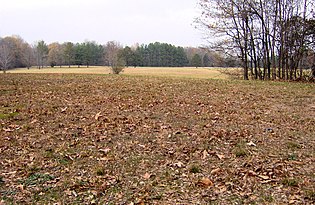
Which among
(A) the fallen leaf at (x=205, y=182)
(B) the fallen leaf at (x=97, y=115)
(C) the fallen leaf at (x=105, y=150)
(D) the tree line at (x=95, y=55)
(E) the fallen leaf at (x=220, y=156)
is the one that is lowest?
(A) the fallen leaf at (x=205, y=182)

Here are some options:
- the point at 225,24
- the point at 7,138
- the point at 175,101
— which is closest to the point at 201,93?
the point at 175,101

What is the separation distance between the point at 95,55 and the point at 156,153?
65.1 metres

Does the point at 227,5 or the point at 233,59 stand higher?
the point at 227,5

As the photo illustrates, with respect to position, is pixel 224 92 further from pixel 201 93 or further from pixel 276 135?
pixel 276 135

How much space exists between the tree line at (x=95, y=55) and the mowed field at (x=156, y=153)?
1766 inches

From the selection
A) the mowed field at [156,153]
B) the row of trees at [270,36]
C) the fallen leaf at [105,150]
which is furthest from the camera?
the row of trees at [270,36]

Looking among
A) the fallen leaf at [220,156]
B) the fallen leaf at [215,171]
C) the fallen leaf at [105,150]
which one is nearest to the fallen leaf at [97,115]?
the fallen leaf at [105,150]

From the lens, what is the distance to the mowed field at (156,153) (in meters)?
3.31

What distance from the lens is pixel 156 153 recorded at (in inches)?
175

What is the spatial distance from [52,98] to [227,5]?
13418mm

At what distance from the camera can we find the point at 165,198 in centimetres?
320

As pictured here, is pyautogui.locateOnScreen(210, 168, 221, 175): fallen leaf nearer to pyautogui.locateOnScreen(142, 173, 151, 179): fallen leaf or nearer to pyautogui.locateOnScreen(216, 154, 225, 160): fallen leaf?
pyautogui.locateOnScreen(216, 154, 225, 160): fallen leaf

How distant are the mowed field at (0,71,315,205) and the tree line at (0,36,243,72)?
44865mm

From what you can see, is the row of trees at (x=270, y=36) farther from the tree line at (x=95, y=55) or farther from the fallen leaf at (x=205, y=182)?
the tree line at (x=95, y=55)
